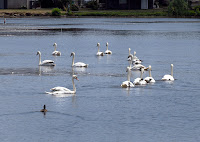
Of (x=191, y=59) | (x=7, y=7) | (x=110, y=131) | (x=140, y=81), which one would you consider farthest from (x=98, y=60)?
(x=7, y=7)

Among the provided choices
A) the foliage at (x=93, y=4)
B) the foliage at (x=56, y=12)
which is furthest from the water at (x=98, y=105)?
the foliage at (x=93, y=4)

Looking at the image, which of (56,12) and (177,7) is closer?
(177,7)

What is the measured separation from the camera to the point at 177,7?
14362 cm

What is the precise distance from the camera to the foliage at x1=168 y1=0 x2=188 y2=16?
141125 mm

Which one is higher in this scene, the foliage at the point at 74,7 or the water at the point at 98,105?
the foliage at the point at 74,7

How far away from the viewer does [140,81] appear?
3206 cm

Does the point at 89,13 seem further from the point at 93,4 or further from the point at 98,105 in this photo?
the point at 98,105

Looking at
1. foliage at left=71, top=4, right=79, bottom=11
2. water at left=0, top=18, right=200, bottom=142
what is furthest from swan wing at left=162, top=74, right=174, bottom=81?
foliage at left=71, top=4, right=79, bottom=11

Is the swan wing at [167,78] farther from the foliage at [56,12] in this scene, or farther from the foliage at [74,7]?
the foliage at [74,7]

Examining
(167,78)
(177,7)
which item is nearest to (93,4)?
(177,7)

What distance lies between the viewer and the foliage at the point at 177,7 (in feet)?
463

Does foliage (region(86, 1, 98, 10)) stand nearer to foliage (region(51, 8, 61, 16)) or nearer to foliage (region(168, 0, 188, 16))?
foliage (region(51, 8, 61, 16))

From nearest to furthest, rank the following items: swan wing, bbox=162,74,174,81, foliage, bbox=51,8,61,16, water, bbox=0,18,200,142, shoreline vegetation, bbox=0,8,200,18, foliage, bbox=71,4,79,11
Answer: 1. water, bbox=0,18,200,142
2. swan wing, bbox=162,74,174,81
3. shoreline vegetation, bbox=0,8,200,18
4. foliage, bbox=51,8,61,16
5. foliage, bbox=71,4,79,11

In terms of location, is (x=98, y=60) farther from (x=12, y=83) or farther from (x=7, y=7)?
(x=7, y=7)
